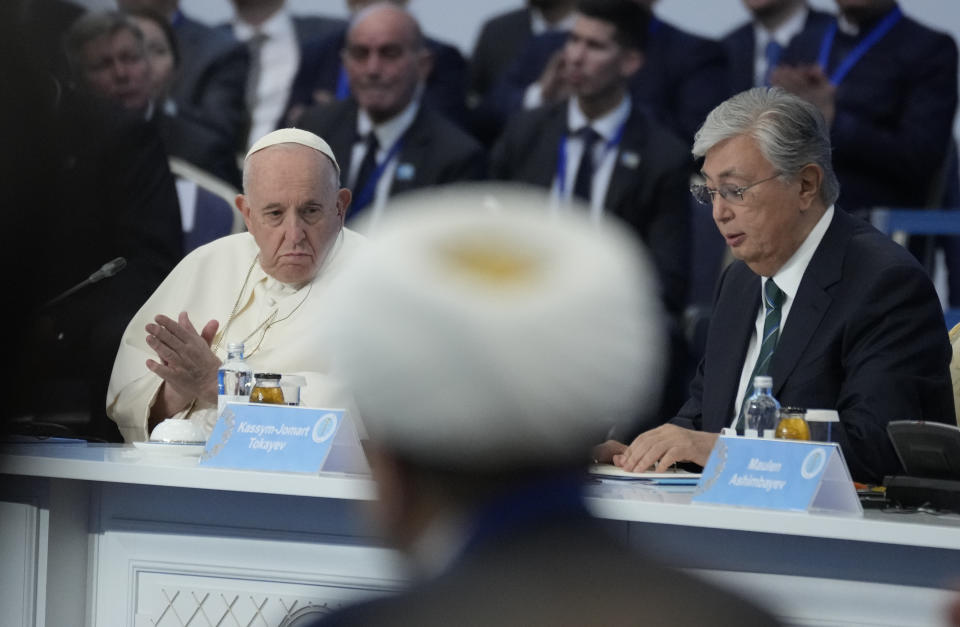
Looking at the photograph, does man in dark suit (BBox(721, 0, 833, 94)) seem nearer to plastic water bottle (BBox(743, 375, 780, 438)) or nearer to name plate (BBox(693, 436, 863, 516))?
plastic water bottle (BBox(743, 375, 780, 438))

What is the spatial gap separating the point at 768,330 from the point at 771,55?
8.72 ft

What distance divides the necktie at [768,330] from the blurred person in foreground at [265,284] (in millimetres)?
1006

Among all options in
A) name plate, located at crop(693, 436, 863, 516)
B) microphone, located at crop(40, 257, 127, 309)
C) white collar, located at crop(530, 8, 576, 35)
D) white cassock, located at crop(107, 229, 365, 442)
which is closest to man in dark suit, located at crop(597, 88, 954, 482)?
name plate, located at crop(693, 436, 863, 516)

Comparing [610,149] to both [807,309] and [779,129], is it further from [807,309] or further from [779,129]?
[807,309]

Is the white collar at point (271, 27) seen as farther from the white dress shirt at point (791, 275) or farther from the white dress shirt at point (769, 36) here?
the white dress shirt at point (791, 275)

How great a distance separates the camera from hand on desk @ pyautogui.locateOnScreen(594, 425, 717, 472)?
106 inches

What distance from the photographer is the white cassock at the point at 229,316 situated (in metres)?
3.29

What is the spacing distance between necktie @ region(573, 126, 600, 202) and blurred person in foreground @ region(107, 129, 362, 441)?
2194 millimetres

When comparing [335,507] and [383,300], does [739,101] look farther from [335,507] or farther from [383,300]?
[383,300]

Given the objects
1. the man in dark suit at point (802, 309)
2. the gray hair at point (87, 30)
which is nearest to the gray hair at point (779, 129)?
the man in dark suit at point (802, 309)

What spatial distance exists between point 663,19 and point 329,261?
107 inches

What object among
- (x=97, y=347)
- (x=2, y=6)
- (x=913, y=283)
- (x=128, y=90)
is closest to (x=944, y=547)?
(x=913, y=283)

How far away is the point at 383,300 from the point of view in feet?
2.78

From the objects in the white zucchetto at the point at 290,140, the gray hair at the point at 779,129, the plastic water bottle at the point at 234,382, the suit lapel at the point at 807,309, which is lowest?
the plastic water bottle at the point at 234,382
